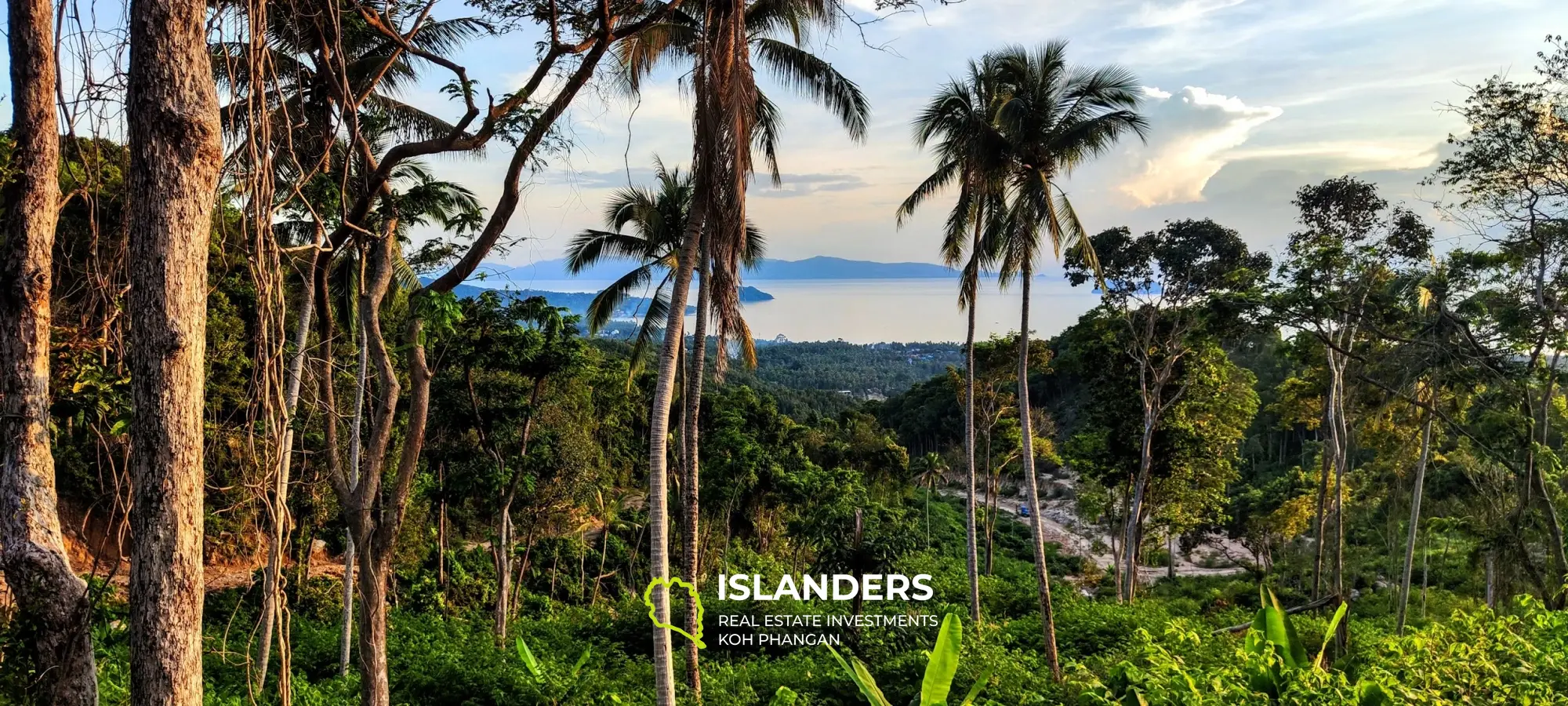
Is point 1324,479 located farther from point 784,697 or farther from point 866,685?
point 866,685

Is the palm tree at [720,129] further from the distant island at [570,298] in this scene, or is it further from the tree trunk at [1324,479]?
the tree trunk at [1324,479]

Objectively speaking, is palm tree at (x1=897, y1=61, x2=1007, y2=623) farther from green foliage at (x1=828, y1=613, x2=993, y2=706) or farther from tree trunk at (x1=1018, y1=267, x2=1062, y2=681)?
green foliage at (x1=828, y1=613, x2=993, y2=706)

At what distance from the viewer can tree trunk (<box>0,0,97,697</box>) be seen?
3.00 m

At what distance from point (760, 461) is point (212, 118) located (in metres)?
17.1

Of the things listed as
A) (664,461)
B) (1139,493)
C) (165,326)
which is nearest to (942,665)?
(165,326)

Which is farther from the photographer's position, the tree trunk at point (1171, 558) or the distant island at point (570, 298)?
the tree trunk at point (1171, 558)

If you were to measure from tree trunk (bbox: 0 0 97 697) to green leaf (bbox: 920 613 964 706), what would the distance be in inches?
127

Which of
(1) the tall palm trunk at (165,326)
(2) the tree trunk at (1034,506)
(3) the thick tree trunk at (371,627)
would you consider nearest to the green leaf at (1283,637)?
(1) the tall palm trunk at (165,326)

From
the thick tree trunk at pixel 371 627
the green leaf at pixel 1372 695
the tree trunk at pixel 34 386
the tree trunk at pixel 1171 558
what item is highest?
the tree trunk at pixel 34 386

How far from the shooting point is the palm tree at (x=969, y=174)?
10.6 metres

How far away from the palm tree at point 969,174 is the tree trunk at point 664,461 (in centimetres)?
583

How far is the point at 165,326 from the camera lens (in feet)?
6.15

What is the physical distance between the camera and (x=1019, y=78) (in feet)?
33.6

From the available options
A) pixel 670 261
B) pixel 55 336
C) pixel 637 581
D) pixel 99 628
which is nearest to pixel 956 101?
pixel 670 261
